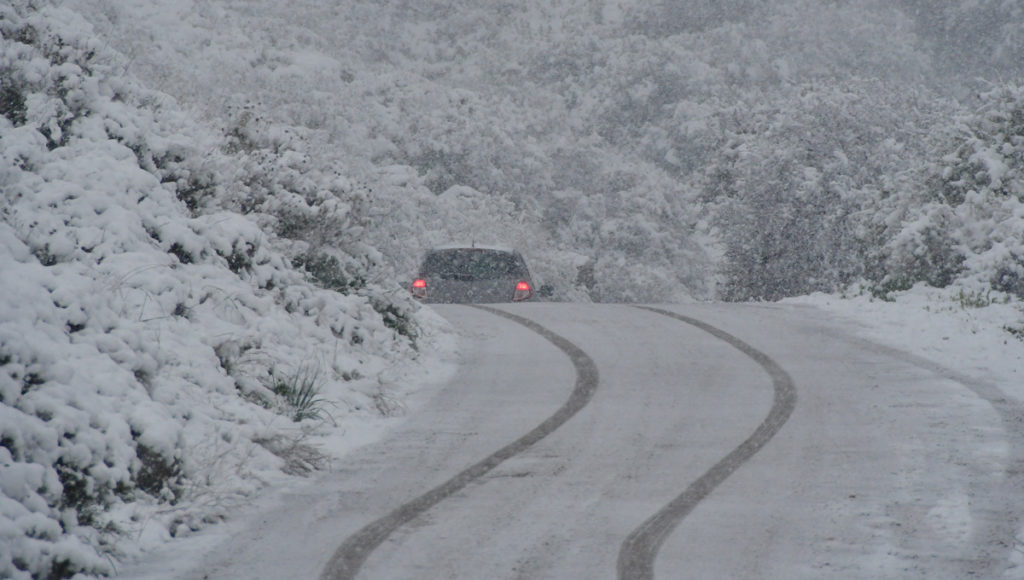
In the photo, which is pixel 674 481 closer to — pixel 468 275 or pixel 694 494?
pixel 694 494

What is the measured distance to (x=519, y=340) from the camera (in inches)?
581

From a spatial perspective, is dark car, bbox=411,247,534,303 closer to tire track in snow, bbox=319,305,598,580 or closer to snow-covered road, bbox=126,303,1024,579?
snow-covered road, bbox=126,303,1024,579

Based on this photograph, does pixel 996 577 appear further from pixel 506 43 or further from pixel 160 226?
pixel 506 43

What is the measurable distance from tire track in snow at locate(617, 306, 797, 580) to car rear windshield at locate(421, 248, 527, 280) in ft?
23.7

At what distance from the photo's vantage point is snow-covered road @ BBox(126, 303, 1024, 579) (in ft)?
20.6

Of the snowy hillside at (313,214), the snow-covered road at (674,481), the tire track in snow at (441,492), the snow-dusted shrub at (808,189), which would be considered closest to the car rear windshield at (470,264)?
the snowy hillside at (313,214)

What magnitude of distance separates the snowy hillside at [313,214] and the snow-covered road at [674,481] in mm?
694

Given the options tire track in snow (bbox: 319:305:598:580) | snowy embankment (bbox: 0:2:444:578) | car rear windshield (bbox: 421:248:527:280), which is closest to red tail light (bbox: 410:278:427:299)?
car rear windshield (bbox: 421:248:527:280)

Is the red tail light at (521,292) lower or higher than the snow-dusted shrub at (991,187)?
lower

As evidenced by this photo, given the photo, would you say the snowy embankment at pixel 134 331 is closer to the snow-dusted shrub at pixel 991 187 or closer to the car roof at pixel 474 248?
the car roof at pixel 474 248

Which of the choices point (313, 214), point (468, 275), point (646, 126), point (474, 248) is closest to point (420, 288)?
point (468, 275)

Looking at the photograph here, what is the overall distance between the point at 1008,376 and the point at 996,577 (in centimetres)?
624

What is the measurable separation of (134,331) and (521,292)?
11.2 m

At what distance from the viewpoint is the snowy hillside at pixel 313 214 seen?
7.51 metres
